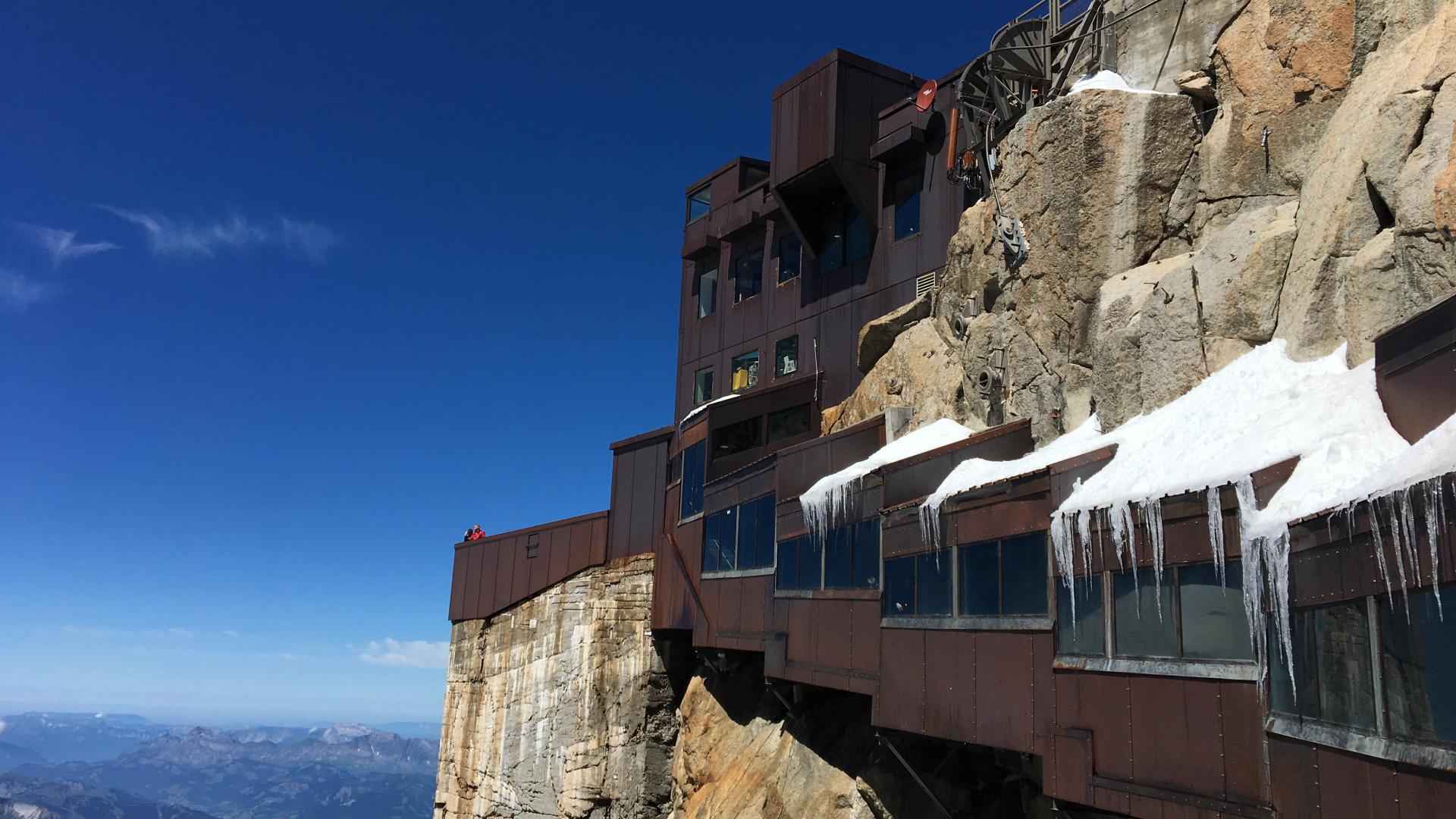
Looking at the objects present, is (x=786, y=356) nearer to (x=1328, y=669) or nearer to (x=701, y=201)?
(x=701, y=201)

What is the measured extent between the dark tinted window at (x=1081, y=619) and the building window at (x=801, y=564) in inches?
295

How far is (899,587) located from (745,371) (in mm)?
18882

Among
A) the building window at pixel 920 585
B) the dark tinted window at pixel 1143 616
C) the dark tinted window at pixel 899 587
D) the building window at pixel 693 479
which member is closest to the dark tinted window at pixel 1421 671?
the dark tinted window at pixel 1143 616

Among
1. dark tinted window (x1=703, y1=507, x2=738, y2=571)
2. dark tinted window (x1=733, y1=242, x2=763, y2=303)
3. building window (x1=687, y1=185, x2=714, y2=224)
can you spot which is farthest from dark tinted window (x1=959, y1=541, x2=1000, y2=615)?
building window (x1=687, y1=185, x2=714, y2=224)

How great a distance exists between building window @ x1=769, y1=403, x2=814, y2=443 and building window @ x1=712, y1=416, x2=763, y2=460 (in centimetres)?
55

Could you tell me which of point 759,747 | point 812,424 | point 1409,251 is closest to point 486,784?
point 759,747

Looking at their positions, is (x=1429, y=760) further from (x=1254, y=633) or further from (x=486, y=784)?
(x=486, y=784)

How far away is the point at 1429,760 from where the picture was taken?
8.34 meters

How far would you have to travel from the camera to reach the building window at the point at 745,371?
35719 millimetres

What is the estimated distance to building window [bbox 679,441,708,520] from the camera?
2852 cm

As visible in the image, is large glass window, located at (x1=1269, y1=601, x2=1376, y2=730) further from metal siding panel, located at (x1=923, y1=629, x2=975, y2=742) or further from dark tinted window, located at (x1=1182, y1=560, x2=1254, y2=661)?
metal siding panel, located at (x1=923, y1=629, x2=975, y2=742)

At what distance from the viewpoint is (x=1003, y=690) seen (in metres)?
15.0

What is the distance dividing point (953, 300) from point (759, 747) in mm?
11759

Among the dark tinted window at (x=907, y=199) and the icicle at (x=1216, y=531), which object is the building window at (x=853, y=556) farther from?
the dark tinted window at (x=907, y=199)
